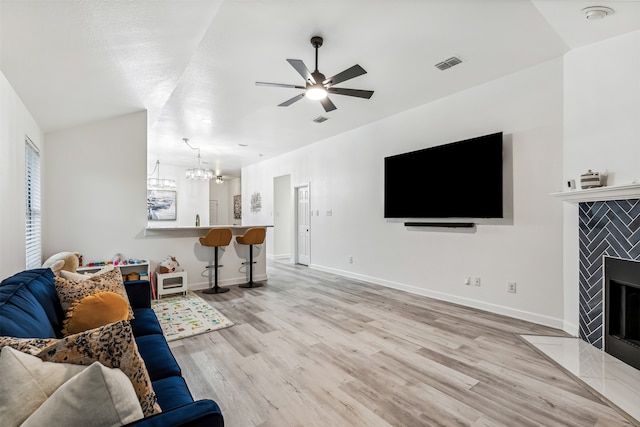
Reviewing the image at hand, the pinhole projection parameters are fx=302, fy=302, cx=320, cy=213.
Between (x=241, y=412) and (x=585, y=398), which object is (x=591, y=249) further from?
(x=241, y=412)

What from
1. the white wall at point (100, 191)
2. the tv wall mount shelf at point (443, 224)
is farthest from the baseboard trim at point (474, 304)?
the white wall at point (100, 191)

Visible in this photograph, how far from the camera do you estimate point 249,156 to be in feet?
27.5

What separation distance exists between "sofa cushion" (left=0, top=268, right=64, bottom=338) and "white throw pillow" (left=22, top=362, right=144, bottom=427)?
46cm

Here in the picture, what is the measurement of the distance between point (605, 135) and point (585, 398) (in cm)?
235

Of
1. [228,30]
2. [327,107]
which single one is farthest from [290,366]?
[228,30]

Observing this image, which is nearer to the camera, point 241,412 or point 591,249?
point 241,412

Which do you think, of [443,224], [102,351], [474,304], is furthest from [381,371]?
[443,224]

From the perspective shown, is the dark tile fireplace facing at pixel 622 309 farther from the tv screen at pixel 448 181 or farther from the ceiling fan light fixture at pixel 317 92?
the ceiling fan light fixture at pixel 317 92

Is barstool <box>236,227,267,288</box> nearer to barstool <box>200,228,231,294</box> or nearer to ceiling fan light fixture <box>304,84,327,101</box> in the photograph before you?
barstool <box>200,228,231,294</box>

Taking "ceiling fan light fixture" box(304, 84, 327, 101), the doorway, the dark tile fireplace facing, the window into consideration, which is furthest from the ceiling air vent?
the window

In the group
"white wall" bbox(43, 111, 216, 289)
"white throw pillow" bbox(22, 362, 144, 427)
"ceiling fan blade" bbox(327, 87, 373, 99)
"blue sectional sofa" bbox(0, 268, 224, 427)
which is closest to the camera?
"white throw pillow" bbox(22, 362, 144, 427)

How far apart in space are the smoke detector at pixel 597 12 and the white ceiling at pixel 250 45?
0.15 feet

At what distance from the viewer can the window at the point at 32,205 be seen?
3.06 meters

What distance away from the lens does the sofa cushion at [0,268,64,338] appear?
3.89 feet
